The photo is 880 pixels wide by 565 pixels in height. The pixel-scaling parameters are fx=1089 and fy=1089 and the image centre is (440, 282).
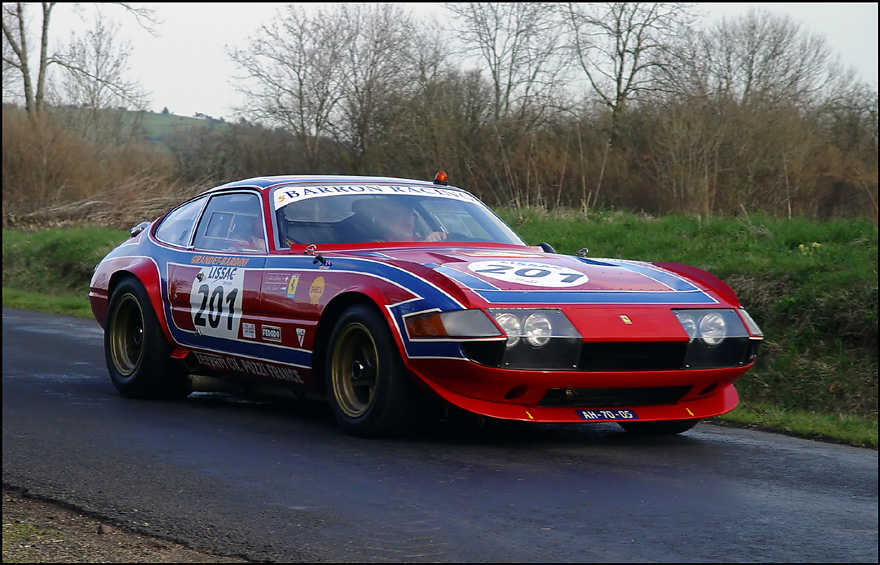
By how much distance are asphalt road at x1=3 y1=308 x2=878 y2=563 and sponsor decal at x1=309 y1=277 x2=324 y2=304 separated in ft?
2.35

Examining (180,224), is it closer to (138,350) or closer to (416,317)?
(138,350)

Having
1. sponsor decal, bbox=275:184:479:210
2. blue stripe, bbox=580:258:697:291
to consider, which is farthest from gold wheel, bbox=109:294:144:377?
blue stripe, bbox=580:258:697:291

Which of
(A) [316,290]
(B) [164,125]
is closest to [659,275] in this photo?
(A) [316,290]

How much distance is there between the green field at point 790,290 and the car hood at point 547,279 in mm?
1437

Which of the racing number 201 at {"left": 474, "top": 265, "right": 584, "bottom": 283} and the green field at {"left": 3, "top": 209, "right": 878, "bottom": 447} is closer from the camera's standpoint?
the racing number 201 at {"left": 474, "top": 265, "right": 584, "bottom": 283}

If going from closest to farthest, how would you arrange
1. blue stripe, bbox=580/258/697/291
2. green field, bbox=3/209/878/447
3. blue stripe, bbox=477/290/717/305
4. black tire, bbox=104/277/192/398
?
blue stripe, bbox=477/290/717/305 < blue stripe, bbox=580/258/697/291 < black tire, bbox=104/277/192/398 < green field, bbox=3/209/878/447

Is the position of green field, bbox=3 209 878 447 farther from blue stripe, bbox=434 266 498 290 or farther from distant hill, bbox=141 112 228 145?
distant hill, bbox=141 112 228 145

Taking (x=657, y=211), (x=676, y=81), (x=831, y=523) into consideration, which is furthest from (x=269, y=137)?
(x=831, y=523)

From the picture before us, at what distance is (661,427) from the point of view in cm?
595

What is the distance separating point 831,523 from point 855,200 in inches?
550

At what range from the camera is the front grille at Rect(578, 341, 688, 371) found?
5078 mm

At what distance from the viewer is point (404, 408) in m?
5.32

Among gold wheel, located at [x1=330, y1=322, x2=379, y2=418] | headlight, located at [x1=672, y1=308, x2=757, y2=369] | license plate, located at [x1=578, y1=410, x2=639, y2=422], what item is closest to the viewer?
license plate, located at [x1=578, y1=410, x2=639, y2=422]

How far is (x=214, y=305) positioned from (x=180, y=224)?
1158 millimetres
